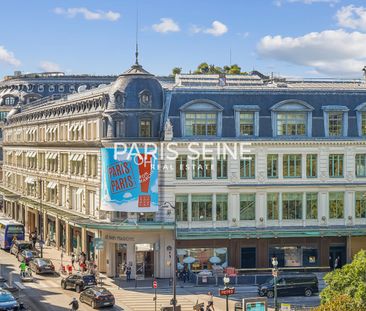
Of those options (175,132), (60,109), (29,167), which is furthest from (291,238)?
(29,167)

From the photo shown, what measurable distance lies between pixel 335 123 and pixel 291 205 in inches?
366

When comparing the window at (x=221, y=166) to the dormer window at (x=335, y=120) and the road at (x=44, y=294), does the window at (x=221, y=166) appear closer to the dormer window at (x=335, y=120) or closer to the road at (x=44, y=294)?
the dormer window at (x=335, y=120)

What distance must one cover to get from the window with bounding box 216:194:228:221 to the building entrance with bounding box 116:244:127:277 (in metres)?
9.47

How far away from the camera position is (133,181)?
7150cm

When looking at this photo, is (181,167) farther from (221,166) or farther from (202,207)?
(202,207)

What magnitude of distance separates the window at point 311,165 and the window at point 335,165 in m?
1.53

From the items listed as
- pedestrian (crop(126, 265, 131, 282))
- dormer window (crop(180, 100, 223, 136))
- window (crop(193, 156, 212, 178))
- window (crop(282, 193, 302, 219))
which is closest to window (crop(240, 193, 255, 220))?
window (crop(282, 193, 302, 219))

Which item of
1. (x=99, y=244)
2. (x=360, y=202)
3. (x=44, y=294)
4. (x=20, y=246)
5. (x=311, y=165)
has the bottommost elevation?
(x=44, y=294)

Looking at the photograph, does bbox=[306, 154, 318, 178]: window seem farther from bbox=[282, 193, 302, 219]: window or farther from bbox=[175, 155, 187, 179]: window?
bbox=[175, 155, 187, 179]: window

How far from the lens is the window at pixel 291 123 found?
242 feet

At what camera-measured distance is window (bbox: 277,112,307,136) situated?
2908 inches

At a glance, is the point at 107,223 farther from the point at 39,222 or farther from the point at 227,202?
the point at 39,222

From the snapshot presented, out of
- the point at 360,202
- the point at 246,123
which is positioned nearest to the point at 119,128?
the point at 246,123

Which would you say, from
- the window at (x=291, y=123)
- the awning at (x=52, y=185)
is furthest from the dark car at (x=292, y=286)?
the awning at (x=52, y=185)
